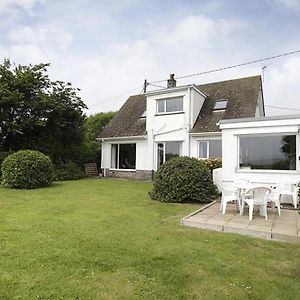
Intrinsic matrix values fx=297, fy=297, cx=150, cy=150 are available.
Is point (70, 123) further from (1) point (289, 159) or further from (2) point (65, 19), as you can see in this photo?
(1) point (289, 159)

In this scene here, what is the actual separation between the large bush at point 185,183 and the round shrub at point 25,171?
7.04 meters

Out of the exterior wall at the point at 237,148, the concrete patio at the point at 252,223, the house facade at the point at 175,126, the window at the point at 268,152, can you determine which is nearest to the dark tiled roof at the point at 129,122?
the house facade at the point at 175,126

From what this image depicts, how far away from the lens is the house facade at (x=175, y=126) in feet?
61.6

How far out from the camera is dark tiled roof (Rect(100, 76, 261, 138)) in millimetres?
18719

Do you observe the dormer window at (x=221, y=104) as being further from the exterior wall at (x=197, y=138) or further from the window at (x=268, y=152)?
the window at (x=268, y=152)

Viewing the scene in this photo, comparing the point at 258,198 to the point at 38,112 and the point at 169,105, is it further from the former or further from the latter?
the point at 38,112

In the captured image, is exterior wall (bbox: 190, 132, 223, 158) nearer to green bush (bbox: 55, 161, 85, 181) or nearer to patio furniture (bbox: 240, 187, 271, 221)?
green bush (bbox: 55, 161, 85, 181)

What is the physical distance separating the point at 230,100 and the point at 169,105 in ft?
13.5

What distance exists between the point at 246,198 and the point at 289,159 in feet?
10.3

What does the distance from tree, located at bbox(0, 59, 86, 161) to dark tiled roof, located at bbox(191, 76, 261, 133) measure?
9.51 meters

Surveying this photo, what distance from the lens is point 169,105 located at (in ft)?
A: 66.3

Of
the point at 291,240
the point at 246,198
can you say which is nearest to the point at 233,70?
the point at 246,198

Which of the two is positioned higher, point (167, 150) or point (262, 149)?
point (167, 150)

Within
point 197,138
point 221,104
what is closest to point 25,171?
point 197,138
